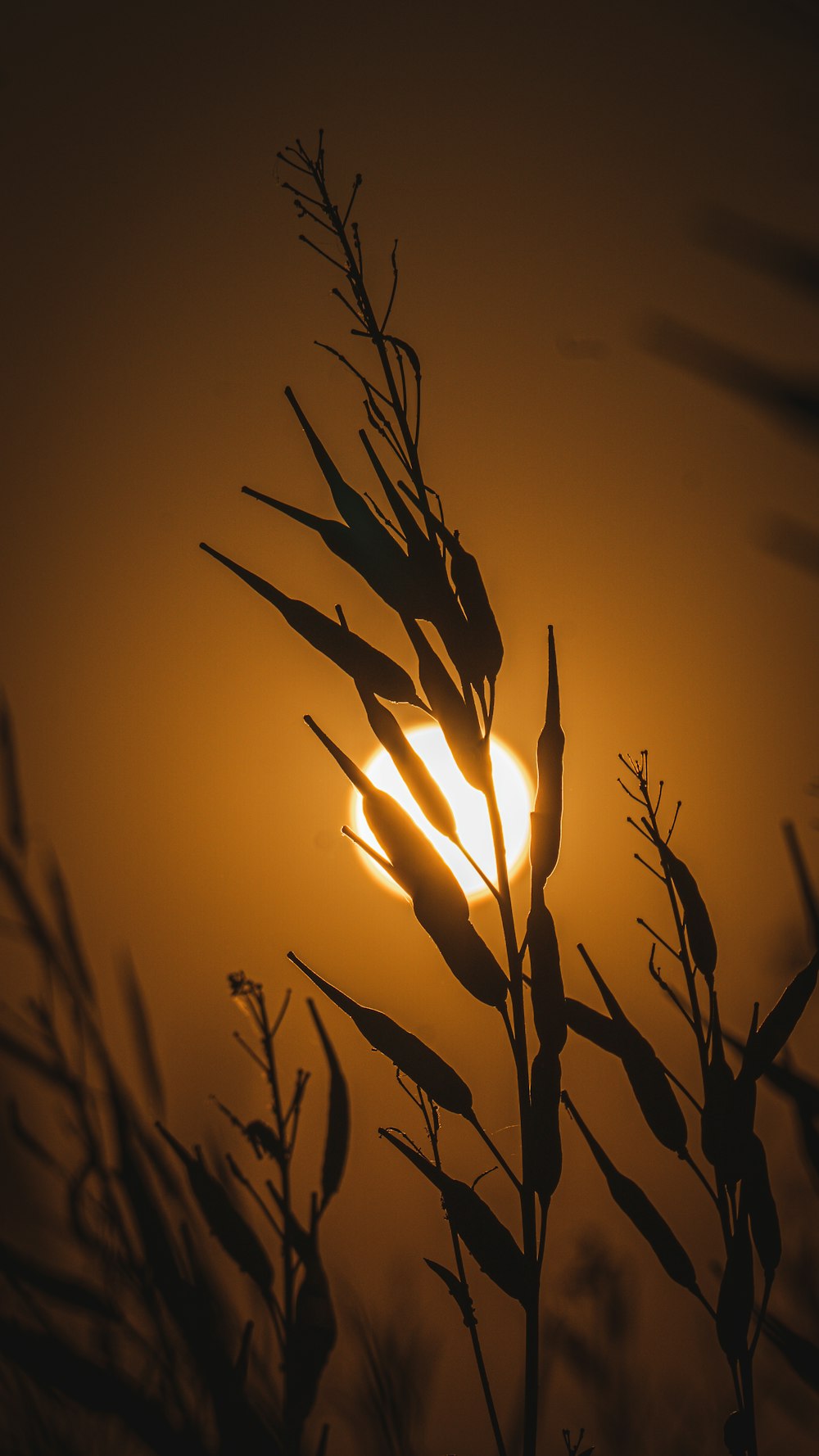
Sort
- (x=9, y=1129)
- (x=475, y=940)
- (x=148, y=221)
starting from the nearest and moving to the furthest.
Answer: (x=475, y=940) → (x=9, y=1129) → (x=148, y=221)

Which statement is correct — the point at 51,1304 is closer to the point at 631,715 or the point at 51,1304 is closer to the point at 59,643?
the point at 59,643

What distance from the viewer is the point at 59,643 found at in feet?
5.98

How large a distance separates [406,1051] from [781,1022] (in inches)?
11.3

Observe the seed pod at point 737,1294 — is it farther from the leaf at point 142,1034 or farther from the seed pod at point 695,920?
the leaf at point 142,1034

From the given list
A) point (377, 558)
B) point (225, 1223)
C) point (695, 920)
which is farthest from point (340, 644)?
point (225, 1223)

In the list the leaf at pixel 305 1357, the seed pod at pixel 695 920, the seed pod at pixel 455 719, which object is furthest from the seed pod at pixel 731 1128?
the leaf at pixel 305 1357

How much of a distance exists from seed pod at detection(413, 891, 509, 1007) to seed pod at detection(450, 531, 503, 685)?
189 mm

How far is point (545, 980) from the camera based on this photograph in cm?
65

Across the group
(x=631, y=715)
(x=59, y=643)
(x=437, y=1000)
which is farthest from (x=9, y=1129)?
(x=631, y=715)

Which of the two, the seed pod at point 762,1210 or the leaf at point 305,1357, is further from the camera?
the leaf at point 305,1357

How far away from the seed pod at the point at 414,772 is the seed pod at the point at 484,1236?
0.23 metres

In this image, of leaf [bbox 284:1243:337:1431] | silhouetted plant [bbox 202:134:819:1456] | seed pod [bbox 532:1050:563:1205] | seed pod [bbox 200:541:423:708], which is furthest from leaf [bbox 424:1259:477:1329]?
leaf [bbox 284:1243:337:1431]

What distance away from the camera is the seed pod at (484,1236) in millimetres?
618

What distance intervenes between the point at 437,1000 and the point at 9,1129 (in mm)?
817
